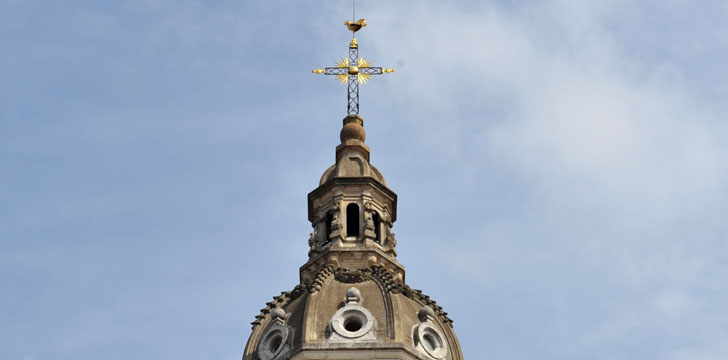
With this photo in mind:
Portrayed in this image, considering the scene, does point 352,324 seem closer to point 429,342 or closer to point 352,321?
point 352,321

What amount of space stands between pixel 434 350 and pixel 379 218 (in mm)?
8677

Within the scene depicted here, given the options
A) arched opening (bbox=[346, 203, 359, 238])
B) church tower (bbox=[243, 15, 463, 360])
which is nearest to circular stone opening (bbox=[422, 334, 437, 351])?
church tower (bbox=[243, 15, 463, 360])

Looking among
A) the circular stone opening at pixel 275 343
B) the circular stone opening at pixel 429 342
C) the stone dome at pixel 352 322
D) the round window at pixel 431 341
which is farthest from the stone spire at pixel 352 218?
the circular stone opening at pixel 275 343

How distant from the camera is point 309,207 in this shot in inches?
3113

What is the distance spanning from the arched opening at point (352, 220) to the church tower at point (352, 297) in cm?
4

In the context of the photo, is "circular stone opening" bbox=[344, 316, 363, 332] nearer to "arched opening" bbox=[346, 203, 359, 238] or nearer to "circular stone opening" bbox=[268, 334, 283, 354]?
"circular stone opening" bbox=[268, 334, 283, 354]

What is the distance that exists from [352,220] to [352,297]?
23.5 feet

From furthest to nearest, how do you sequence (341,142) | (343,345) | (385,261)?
(341,142) → (385,261) → (343,345)

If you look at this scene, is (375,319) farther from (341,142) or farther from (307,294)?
(341,142)

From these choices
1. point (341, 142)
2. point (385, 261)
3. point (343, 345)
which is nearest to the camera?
point (343, 345)

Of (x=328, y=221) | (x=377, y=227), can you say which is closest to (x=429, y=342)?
(x=377, y=227)

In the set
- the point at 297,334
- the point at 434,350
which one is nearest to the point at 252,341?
the point at 297,334

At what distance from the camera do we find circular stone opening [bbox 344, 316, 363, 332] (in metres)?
69.9

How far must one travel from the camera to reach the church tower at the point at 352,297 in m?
69.2
